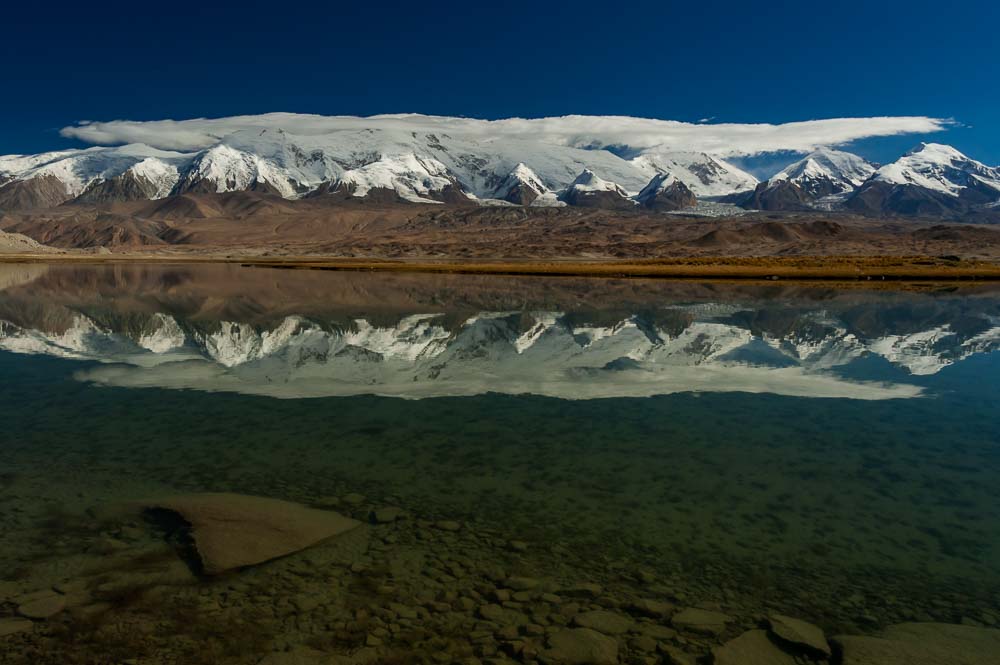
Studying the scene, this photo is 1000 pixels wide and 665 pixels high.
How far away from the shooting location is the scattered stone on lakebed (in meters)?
9.20

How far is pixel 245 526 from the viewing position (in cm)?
987

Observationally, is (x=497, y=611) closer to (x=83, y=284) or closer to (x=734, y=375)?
(x=734, y=375)

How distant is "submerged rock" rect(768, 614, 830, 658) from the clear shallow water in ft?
0.88

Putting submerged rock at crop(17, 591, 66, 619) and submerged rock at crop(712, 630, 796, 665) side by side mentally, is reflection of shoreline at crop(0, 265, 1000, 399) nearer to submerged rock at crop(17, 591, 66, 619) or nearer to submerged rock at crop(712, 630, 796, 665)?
submerged rock at crop(17, 591, 66, 619)

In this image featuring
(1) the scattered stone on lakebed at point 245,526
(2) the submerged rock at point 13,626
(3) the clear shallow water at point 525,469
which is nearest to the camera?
(2) the submerged rock at point 13,626

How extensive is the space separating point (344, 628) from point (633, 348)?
71.9ft

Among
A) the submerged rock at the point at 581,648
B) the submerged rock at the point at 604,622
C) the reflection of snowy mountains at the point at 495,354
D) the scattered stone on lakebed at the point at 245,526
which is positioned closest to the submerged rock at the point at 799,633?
the submerged rock at the point at 604,622

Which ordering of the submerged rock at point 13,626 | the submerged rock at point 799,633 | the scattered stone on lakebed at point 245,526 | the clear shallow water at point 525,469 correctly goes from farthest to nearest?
1. the scattered stone on lakebed at point 245,526
2. the clear shallow water at point 525,469
3. the submerged rock at point 13,626
4. the submerged rock at point 799,633

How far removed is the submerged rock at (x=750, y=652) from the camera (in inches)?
277

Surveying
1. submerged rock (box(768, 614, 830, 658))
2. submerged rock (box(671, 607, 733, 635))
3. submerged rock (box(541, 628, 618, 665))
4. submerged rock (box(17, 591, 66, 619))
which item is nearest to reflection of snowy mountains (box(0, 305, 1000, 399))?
submerged rock (box(17, 591, 66, 619))

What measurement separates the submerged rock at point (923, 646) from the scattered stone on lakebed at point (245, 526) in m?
6.73

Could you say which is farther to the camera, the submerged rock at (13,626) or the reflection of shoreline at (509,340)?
the reflection of shoreline at (509,340)

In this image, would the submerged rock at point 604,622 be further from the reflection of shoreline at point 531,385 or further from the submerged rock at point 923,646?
the reflection of shoreline at point 531,385

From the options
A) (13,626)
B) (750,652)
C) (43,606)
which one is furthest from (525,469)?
(13,626)
